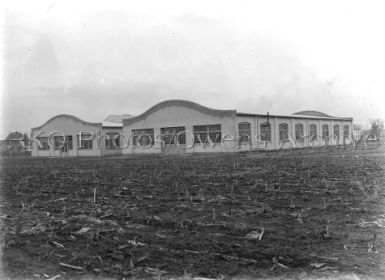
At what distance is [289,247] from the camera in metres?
4.66

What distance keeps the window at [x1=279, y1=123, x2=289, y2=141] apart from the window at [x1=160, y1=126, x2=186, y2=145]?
32.9 feet

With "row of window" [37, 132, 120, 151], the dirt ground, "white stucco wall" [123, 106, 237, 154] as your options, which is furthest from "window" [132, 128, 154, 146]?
the dirt ground

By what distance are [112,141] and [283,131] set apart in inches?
709

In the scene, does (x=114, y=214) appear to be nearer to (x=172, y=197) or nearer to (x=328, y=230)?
(x=172, y=197)

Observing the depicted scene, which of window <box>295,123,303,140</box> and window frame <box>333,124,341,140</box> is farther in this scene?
window frame <box>333,124,341,140</box>

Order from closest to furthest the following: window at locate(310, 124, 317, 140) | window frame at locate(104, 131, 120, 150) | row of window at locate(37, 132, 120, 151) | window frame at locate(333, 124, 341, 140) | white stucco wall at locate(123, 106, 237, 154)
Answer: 1. white stucco wall at locate(123, 106, 237, 154)
2. window frame at locate(104, 131, 120, 150)
3. row of window at locate(37, 132, 120, 151)
4. window at locate(310, 124, 317, 140)
5. window frame at locate(333, 124, 341, 140)

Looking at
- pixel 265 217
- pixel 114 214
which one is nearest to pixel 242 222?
pixel 265 217

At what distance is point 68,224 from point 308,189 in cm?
562

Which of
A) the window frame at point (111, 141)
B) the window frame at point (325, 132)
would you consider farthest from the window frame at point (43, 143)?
the window frame at point (325, 132)

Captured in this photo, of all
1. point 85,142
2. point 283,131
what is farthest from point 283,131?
point 85,142

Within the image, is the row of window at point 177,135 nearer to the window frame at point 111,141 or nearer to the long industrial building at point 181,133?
the long industrial building at point 181,133

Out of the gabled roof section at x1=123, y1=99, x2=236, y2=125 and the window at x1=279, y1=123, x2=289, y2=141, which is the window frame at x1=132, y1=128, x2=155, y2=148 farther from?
the window at x1=279, y1=123, x2=289, y2=141

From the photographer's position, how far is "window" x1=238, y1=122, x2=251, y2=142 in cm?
3314

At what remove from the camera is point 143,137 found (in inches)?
1486
